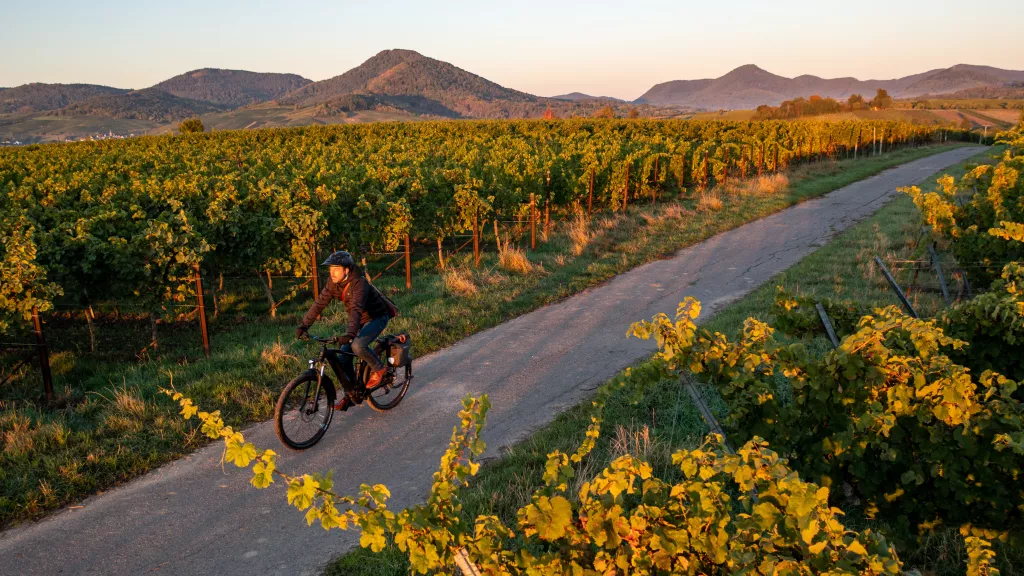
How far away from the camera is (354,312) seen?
6719 mm

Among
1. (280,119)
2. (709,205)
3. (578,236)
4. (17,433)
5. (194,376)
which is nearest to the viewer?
(17,433)

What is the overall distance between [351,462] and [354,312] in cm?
155

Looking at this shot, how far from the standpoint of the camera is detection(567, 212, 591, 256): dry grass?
51.5 ft

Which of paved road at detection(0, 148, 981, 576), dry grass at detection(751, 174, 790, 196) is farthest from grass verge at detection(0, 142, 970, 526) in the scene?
dry grass at detection(751, 174, 790, 196)

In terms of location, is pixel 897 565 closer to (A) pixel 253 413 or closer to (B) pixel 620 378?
(B) pixel 620 378

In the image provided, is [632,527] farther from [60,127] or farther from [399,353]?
[60,127]

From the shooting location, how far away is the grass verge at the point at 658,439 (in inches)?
184

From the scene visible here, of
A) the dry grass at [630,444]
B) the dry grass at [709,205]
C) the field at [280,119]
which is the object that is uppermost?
the field at [280,119]

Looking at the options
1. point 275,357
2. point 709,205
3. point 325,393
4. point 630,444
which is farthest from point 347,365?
point 709,205

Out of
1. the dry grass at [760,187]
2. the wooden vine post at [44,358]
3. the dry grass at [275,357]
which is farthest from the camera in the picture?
the dry grass at [760,187]

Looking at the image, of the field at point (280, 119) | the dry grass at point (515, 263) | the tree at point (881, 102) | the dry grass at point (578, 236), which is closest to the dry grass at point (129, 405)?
the dry grass at point (515, 263)

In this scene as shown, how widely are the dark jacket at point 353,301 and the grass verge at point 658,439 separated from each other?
2.10m

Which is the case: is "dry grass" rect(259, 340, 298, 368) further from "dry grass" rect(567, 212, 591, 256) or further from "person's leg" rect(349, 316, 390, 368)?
"dry grass" rect(567, 212, 591, 256)

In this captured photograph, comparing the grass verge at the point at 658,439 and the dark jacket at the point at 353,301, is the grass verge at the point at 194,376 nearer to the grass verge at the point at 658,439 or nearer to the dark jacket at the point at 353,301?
the dark jacket at the point at 353,301
